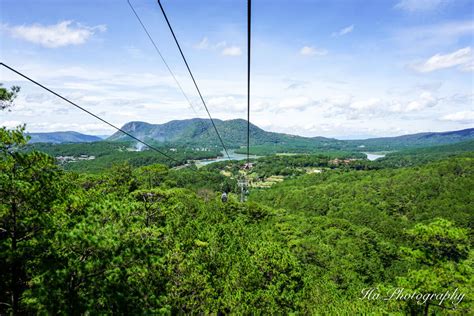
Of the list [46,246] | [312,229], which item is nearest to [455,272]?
[46,246]

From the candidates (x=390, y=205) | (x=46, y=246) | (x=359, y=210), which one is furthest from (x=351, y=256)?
(x=390, y=205)

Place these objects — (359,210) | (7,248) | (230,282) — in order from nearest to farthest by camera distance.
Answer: (7,248) < (230,282) < (359,210)

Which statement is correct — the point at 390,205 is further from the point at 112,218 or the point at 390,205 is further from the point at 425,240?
the point at 112,218

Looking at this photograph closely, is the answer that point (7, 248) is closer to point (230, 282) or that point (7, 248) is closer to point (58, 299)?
point (58, 299)

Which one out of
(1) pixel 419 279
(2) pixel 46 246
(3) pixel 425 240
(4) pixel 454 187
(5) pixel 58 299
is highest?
(2) pixel 46 246

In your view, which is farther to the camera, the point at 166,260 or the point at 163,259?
the point at 166,260

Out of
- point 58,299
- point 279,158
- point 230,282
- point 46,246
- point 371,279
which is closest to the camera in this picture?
point 58,299

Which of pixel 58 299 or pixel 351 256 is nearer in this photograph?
pixel 58 299

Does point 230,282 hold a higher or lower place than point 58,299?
lower

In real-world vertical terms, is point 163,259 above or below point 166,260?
above
